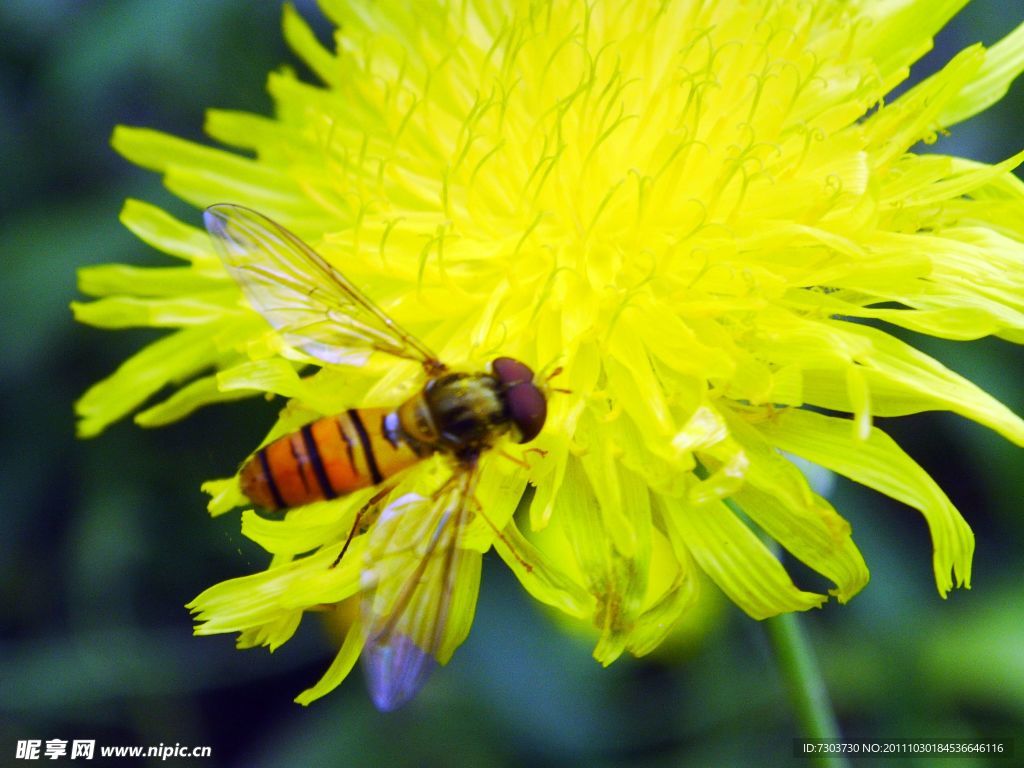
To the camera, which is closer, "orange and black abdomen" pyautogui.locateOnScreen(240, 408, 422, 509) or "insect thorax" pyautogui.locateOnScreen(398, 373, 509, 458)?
"orange and black abdomen" pyautogui.locateOnScreen(240, 408, 422, 509)

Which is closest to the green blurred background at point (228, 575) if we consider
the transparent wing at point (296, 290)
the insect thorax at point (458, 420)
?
the transparent wing at point (296, 290)

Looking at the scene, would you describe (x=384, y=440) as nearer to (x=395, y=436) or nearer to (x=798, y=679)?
(x=395, y=436)

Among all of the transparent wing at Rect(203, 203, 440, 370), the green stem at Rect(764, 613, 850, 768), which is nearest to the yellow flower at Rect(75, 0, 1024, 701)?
the transparent wing at Rect(203, 203, 440, 370)

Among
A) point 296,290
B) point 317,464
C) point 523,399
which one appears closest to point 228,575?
point 296,290

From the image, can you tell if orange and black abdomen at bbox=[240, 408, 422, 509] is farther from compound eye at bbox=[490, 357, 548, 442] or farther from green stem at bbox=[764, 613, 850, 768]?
green stem at bbox=[764, 613, 850, 768]

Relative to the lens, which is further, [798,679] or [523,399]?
[798,679]
